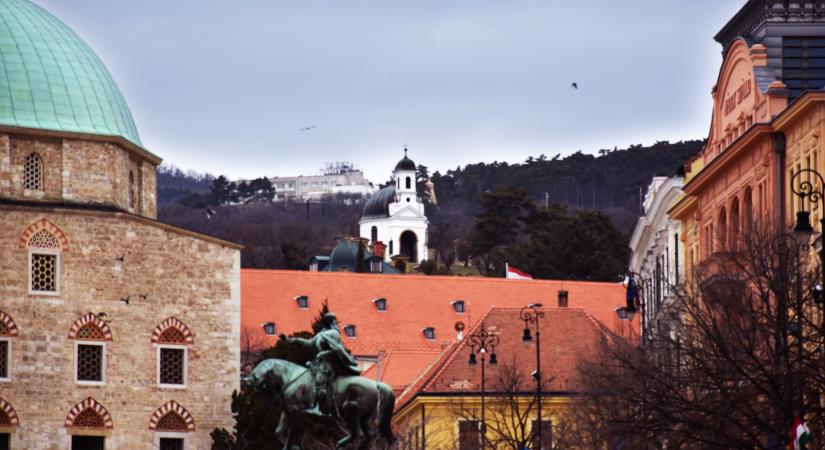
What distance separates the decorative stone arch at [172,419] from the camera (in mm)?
86938

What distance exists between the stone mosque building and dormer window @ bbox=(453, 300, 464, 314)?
37539 mm

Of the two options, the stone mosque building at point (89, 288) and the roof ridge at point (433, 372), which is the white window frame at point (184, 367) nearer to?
the stone mosque building at point (89, 288)

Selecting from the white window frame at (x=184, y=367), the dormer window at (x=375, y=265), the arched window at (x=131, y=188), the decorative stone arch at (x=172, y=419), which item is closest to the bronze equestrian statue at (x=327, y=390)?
the decorative stone arch at (x=172, y=419)

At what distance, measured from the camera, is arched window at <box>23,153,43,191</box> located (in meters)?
87.6

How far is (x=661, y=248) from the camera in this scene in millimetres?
87688

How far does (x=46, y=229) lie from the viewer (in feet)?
283

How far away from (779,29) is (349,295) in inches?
2518

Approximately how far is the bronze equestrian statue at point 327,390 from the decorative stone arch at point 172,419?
4719cm

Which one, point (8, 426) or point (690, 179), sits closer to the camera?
point (690, 179)

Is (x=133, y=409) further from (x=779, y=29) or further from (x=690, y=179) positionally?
(x=779, y=29)

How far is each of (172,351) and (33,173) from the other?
7463 mm

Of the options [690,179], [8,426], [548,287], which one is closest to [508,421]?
[690,179]

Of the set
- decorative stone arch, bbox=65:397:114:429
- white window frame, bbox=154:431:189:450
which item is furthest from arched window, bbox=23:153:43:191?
white window frame, bbox=154:431:189:450

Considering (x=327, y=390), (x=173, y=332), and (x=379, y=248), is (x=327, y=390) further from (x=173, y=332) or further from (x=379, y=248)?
(x=379, y=248)
